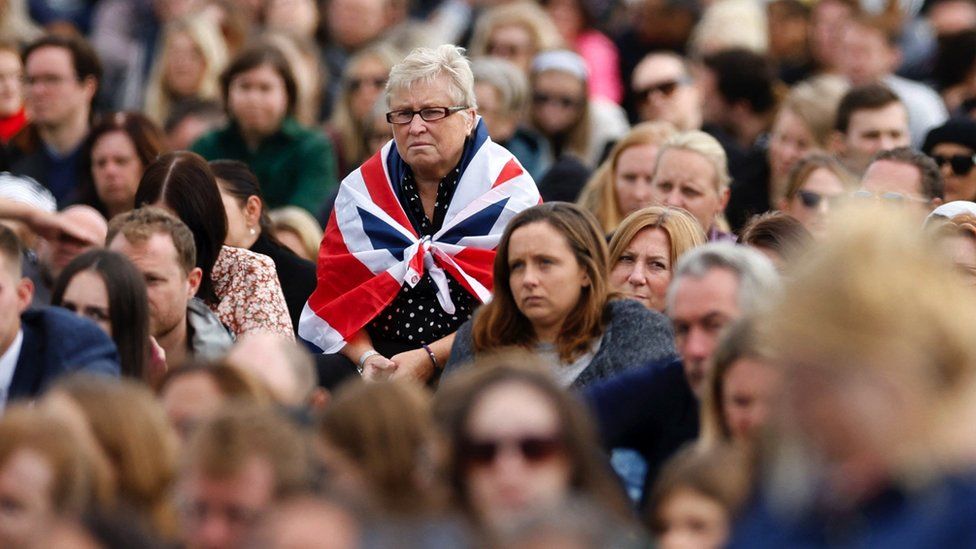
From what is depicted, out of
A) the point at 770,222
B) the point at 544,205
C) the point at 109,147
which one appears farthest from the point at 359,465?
the point at 109,147

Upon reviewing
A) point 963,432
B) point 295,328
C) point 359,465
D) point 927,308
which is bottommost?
point 295,328

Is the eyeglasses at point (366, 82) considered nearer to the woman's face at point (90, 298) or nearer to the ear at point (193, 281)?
the ear at point (193, 281)

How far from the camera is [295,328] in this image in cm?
765

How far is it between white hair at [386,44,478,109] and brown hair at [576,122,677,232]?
1732mm

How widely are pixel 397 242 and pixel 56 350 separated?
5.59ft

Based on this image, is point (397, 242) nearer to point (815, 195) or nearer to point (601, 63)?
point (815, 195)

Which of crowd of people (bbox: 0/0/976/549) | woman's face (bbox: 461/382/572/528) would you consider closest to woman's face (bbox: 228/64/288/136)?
crowd of people (bbox: 0/0/976/549)

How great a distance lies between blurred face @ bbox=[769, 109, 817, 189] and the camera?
30.0 feet

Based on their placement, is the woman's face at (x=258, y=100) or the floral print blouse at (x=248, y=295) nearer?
the floral print blouse at (x=248, y=295)

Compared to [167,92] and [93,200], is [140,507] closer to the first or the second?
[93,200]

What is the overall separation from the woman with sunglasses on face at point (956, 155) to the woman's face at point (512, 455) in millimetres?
4887

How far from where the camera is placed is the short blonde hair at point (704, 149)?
785cm

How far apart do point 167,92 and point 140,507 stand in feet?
24.9

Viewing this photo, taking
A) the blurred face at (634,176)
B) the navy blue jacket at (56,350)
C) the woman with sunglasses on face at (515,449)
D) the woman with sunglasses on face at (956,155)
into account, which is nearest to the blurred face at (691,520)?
the woman with sunglasses on face at (515,449)
